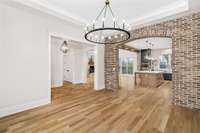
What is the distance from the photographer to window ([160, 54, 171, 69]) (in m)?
11.4

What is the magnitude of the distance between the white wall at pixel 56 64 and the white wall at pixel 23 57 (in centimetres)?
318

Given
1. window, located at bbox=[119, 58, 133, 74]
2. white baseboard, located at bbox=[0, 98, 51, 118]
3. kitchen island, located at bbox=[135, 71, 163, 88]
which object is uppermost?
window, located at bbox=[119, 58, 133, 74]

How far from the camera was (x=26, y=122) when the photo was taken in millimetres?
2701

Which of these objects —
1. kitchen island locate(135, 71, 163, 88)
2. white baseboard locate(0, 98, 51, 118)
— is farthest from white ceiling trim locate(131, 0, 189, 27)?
white baseboard locate(0, 98, 51, 118)

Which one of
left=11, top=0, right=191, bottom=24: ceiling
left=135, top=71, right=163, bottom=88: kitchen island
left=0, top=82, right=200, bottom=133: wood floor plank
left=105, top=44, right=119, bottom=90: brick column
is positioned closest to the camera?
left=0, top=82, right=200, bottom=133: wood floor plank

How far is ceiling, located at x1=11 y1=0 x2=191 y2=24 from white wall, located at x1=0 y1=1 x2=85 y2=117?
1.32 feet

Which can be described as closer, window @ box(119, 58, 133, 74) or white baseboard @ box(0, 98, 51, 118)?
white baseboard @ box(0, 98, 51, 118)

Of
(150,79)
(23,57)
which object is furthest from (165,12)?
(23,57)

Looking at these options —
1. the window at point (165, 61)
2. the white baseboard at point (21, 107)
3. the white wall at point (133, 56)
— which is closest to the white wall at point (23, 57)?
the white baseboard at point (21, 107)

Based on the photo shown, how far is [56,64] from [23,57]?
3939 mm

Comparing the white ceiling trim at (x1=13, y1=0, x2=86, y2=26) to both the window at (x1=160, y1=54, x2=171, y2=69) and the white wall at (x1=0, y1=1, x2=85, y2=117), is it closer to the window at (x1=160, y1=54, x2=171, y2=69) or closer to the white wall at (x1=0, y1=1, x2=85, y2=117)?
the white wall at (x1=0, y1=1, x2=85, y2=117)

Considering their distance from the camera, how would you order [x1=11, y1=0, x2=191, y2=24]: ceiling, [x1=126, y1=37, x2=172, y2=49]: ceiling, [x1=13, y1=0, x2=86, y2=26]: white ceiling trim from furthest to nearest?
1. [x1=126, y1=37, x2=172, y2=49]: ceiling
2. [x1=11, y1=0, x2=191, y2=24]: ceiling
3. [x1=13, y1=0, x2=86, y2=26]: white ceiling trim

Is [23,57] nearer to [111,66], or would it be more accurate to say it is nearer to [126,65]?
[111,66]

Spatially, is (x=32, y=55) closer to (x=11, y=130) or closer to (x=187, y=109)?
(x=11, y=130)
